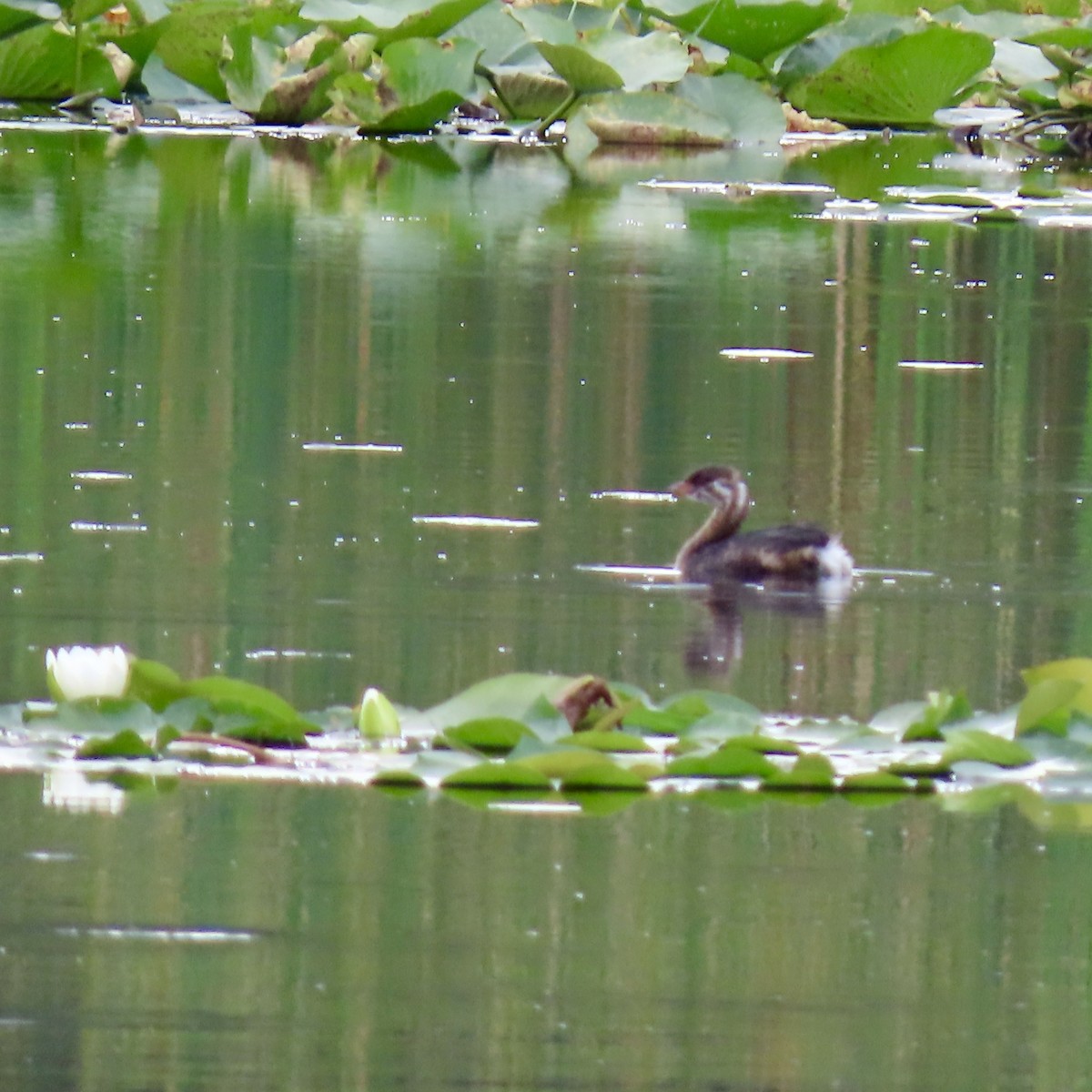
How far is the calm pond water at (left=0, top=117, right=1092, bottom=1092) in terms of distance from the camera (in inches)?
A: 135

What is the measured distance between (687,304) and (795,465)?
3.34m

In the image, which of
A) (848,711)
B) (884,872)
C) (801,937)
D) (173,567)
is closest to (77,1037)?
(801,937)

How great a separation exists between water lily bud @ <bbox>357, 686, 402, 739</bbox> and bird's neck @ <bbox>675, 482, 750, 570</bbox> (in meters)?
2.05

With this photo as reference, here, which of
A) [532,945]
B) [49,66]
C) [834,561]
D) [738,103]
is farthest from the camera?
[49,66]

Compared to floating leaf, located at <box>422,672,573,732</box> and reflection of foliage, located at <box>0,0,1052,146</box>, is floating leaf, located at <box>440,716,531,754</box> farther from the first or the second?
reflection of foliage, located at <box>0,0,1052,146</box>

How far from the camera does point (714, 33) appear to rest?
20750mm

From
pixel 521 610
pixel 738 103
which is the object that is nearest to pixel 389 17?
pixel 738 103

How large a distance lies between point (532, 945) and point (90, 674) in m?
1.10

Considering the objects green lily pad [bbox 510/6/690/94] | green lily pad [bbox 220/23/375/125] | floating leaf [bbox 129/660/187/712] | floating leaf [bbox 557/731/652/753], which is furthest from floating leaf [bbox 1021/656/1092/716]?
green lily pad [bbox 220/23/375/125]

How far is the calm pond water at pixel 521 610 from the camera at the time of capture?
11.2 feet

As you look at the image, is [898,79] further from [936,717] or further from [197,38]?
[936,717]

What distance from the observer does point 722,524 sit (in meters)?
6.62

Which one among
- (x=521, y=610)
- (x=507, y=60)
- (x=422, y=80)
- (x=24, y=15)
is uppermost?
(x=24, y=15)

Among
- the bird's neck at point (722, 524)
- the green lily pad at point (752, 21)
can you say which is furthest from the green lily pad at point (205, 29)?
the bird's neck at point (722, 524)
